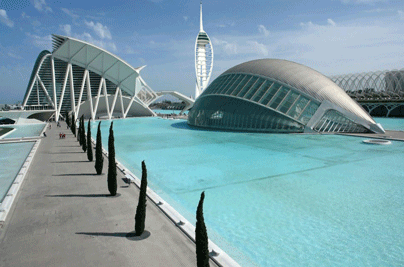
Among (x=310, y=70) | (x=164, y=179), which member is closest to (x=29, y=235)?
(x=164, y=179)

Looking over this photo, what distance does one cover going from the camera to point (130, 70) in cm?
6950

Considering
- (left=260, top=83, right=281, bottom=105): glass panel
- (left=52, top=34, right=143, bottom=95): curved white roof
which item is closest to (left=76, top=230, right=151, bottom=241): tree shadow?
(left=260, top=83, right=281, bottom=105): glass panel

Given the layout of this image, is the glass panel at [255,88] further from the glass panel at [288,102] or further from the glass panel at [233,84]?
the glass panel at [288,102]

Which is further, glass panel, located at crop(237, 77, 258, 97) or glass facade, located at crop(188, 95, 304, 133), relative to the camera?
glass panel, located at crop(237, 77, 258, 97)

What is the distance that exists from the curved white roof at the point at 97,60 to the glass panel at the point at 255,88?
38199mm

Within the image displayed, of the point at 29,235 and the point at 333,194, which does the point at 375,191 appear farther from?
the point at 29,235

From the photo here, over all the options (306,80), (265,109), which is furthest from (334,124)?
(265,109)

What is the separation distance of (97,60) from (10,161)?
155ft

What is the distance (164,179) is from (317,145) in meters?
16.9

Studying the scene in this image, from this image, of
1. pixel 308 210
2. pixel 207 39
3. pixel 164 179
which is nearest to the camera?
pixel 308 210

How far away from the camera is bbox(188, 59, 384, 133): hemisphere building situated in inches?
1387

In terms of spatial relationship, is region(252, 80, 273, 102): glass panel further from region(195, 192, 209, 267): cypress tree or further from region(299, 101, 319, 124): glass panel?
region(195, 192, 209, 267): cypress tree

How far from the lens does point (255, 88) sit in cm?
3934

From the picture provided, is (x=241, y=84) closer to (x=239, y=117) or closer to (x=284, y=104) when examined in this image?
(x=239, y=117)
